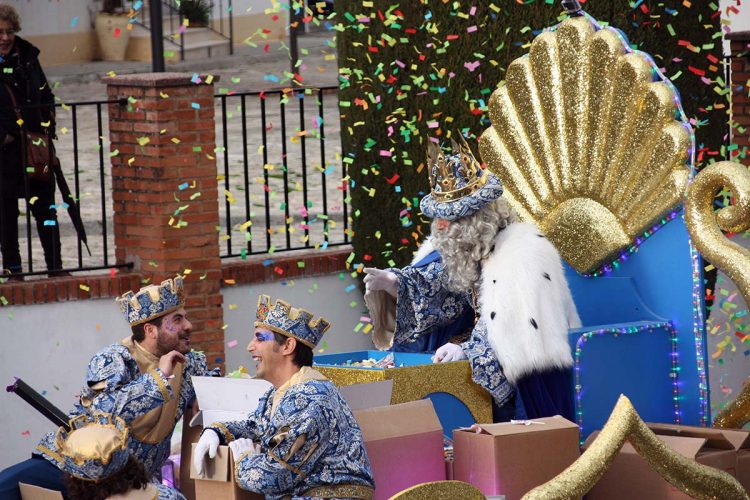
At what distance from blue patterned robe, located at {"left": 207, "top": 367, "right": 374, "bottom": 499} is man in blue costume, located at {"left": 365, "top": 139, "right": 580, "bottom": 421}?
3.81 ft

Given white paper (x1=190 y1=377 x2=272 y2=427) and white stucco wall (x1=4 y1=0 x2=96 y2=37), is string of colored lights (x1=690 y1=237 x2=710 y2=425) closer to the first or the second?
white paper (x1=190 y1=377 x2=272 y2=427)

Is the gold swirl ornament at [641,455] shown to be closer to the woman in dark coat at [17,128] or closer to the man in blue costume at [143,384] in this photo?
the man in blue costume at [143,384]

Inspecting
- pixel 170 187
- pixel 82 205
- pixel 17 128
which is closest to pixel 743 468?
pixel 170 187

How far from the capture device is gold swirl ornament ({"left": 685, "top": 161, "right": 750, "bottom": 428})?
5723mm

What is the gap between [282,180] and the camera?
13539 millimetres

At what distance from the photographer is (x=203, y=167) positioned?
8.93 m

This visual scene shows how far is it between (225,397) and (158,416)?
0.25 meters

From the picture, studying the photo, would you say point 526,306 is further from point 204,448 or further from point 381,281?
point 204,448

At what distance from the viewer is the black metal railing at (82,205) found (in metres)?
8.96

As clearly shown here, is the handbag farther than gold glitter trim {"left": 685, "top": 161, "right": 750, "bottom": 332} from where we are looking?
Yes

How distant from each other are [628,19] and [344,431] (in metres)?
3.71

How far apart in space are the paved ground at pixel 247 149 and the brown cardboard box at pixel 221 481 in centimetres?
395

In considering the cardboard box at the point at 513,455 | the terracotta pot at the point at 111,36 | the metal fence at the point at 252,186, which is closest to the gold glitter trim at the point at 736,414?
the cardboard box at the point at 513,455

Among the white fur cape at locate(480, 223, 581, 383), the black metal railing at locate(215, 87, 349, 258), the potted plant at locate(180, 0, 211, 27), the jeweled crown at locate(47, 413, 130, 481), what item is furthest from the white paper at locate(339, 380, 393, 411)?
the potted plant at locate(180, 0, 211, 27)
